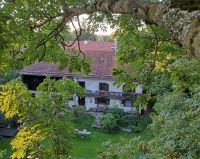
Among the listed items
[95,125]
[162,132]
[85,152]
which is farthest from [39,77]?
[162,132]

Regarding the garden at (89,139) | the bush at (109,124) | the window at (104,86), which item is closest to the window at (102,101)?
the window at (104,86)

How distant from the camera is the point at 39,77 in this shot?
23.8 metres

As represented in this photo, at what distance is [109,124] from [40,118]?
13.9 m

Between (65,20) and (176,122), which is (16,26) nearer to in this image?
(65,20)

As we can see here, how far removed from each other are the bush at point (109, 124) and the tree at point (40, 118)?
43.0ft

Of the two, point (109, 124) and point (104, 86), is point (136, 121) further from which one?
point (104, 86)

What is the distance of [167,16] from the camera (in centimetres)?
223

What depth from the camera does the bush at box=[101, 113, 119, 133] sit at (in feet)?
64.2

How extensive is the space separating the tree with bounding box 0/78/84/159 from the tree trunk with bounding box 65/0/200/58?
118 inches

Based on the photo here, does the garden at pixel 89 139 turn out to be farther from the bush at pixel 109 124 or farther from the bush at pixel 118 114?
the bush at pixel 118 114

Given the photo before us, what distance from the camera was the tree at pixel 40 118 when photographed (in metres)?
5.62

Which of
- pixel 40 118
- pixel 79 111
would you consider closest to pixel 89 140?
pixel 79 111

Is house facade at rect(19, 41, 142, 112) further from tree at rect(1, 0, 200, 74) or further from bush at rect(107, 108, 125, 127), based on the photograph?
tree at rect(1, 0, 200, 74)

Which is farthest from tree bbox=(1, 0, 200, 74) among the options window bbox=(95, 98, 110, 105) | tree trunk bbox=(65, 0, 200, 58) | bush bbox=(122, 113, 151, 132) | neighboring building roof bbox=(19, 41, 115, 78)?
window bbox=(95, 98, 110, 105)
